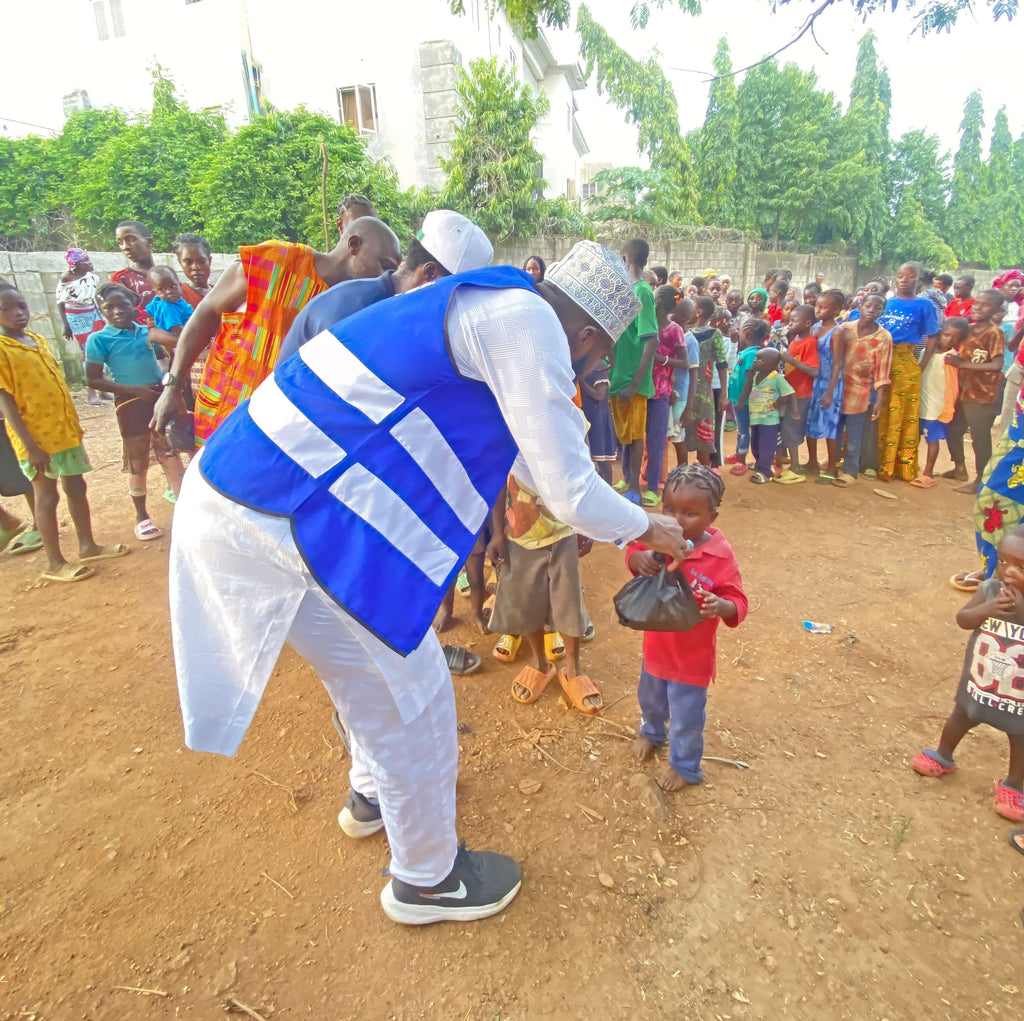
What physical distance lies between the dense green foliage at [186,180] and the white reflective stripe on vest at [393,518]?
1062cm

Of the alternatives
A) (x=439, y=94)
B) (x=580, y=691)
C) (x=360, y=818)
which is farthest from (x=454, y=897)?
(x=439, y=94)

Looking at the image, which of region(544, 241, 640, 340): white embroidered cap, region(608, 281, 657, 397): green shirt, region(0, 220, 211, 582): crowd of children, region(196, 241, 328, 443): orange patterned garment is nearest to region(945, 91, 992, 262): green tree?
region(608, 281, 657, 397): green shirt

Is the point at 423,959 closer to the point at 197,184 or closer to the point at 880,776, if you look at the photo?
the point at 880,776

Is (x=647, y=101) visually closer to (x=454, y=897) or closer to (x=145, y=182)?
(x=145, y=182)

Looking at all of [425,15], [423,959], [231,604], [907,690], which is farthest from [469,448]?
[425,15]

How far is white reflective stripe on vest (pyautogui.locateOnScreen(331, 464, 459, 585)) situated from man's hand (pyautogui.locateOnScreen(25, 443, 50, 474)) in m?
3.54

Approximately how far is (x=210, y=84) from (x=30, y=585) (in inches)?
628

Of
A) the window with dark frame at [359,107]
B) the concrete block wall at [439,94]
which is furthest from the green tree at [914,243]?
the window with dark frame at [359,107]

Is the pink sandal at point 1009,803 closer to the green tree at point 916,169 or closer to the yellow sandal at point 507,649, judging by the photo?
the yellow sandal at point 507,649

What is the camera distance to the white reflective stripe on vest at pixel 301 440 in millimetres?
1348

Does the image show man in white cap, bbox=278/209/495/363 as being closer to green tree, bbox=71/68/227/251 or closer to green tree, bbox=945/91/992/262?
green tree, bbox=71/68/227/251

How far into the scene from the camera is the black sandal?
10.2 feet

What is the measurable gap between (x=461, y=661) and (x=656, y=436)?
3.16m

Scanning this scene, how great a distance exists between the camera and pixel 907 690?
9.81ft
